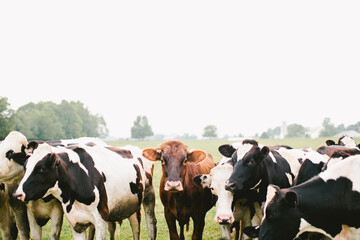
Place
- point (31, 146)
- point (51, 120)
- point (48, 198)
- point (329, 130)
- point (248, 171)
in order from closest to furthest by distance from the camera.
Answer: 1. point (248, 171)
2. point (48, 198)
3. point (31, 146)
4. point (51, 120)
5. point (329, 130)

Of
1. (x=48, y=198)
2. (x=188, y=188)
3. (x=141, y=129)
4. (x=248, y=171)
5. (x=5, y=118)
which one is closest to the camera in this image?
(x=248, y=171)

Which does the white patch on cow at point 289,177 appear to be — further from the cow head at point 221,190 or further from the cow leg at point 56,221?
the cow leg at point 56,221

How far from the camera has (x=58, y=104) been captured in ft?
416

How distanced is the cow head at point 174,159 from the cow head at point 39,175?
1.97 metres

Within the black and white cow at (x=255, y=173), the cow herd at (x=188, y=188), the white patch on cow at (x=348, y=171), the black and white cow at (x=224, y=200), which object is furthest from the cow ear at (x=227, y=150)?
the white patch on cow at (x=348, y=171)

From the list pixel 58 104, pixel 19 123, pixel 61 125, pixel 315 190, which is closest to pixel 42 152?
pixel 315 190

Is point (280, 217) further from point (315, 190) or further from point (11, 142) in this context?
point (11, 142)

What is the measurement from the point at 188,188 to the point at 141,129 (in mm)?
141383

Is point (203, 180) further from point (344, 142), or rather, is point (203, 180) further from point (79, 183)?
point (344, 142)

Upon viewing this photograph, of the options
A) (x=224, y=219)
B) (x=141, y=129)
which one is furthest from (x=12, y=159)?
(x=141, y=129)

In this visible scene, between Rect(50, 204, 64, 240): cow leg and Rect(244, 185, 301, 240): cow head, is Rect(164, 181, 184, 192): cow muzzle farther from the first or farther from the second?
Rect(244, 185, 301, 240): cow head

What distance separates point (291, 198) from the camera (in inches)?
193

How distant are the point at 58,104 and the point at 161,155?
124240mm

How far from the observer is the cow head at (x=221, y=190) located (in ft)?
22.5
